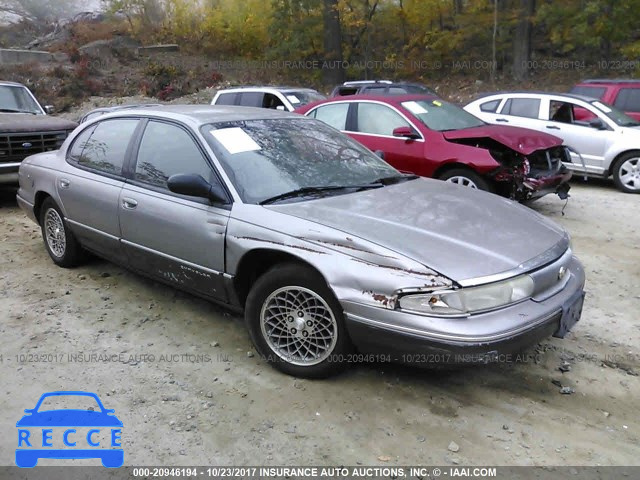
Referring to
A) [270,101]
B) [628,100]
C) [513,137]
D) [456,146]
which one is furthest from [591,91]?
[270,101]

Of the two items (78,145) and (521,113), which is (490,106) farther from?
(78,145)

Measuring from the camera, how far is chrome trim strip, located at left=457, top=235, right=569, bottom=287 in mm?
3029

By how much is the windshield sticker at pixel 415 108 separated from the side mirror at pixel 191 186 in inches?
179

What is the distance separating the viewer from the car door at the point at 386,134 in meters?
7.44

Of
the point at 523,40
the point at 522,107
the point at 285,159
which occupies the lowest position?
the point at 522,107

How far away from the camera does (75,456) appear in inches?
116

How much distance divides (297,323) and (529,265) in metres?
1.38

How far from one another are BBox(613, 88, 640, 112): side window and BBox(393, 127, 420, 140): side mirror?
556 cm

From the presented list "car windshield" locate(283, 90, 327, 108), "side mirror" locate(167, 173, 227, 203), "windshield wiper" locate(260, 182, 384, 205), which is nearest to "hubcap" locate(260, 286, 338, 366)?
"windshield wiper" locate(260, 182, 384, 205)

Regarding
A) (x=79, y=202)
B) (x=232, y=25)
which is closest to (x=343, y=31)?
(x=232, y=25)

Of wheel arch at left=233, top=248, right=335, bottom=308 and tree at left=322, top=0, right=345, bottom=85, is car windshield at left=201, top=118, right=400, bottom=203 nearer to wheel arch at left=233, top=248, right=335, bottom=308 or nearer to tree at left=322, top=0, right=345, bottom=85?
wheel arch at left=233, top=248, right=335, bottom=308

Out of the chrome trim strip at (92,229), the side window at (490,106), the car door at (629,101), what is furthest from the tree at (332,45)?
the chrome trim strip at (92,229)

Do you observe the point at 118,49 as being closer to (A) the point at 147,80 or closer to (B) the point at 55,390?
(A) the point at 147,80

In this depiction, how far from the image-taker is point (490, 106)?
1064cm
